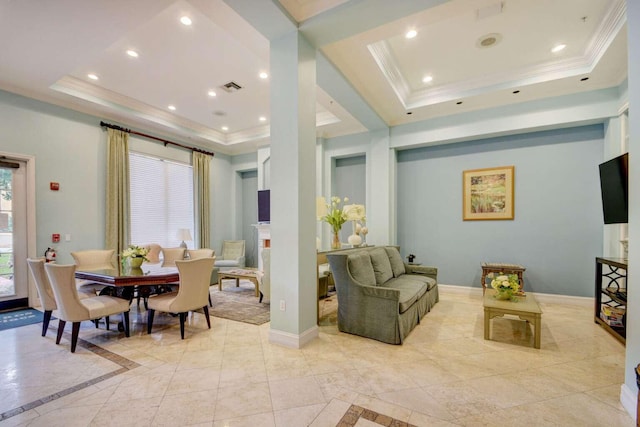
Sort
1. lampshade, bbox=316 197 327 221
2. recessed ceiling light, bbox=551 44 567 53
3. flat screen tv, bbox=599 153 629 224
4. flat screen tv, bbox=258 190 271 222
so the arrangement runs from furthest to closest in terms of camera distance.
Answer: flat screen tv, bbox=258 190 271 222 < lampshade, bbox=316 197 327 221 < recessed ceiling light, bbox=551 44 567 53 < flat screen tv, bbox=599 153 629 224

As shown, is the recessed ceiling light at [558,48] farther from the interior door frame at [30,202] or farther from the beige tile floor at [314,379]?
the interior door frame at [30,202]

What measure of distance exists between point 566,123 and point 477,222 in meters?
1.99

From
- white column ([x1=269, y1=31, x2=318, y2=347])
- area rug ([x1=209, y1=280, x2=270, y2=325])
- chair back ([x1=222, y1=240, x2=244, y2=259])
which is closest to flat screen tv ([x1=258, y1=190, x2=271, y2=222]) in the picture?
chair back ([x1=222, y1=240, x2=244, y2=259])

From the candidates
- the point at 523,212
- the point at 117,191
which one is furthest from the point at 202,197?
the point at 523,212

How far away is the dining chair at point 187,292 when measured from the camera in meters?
3.10

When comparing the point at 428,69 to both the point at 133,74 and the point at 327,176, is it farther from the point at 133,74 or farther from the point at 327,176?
the point at 133,74

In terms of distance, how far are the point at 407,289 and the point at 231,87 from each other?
4049 millimetres

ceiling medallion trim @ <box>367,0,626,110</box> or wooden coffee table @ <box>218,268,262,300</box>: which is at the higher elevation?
ceiling medallion trim @ <box>367,0,626,110</box>

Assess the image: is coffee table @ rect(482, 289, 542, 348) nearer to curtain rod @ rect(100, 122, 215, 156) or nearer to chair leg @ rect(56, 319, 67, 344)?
chair leg @ rect(56, 319, 67, 344)

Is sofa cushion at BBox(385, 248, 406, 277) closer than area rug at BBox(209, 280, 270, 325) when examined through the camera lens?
No

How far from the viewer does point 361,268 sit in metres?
3.41

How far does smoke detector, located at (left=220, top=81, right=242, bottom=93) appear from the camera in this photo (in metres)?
4.51

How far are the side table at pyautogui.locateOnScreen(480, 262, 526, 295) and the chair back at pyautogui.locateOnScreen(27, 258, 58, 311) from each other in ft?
18.9

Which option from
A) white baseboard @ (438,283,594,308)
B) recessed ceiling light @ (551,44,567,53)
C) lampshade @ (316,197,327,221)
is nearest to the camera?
recessed ceiling light @ (551,44,567,53)
